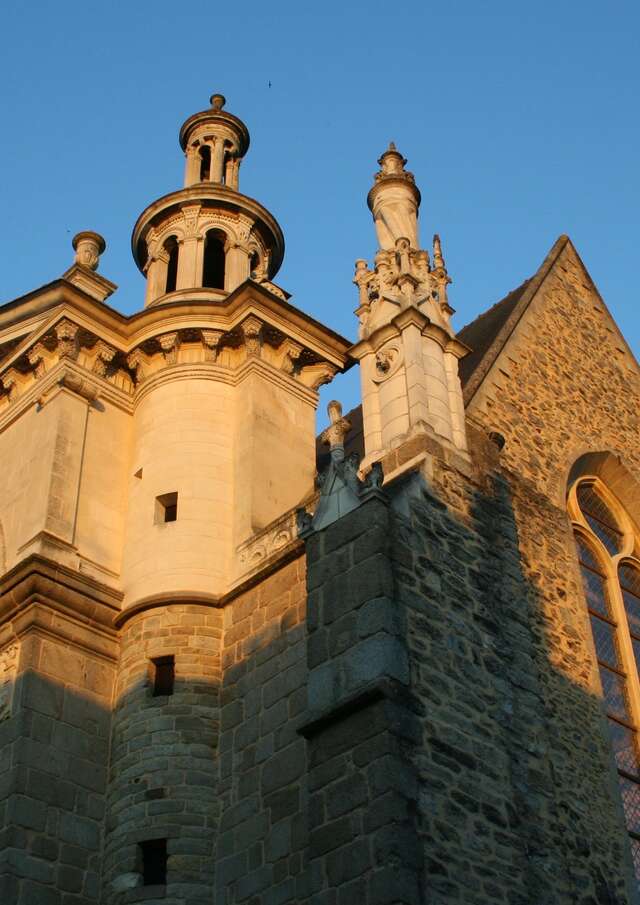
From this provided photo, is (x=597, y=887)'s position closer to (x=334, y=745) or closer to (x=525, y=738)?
(x=525, y=738)

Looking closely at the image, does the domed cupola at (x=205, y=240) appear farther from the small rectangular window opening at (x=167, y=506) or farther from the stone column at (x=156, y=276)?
the small rectangular window opening at (x=167, y=506)

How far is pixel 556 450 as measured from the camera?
16.9 m


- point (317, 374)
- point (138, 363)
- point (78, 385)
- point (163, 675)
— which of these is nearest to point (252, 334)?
point (317, 374)

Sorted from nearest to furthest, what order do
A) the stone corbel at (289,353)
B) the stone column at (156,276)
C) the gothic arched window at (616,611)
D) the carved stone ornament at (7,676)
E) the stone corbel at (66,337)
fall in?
the carved stone ornament at (7,676), the gothic arched window at (616,611), the stone corbel at (66,337), the stone corbel at (289,353), the stone column at (156,276)

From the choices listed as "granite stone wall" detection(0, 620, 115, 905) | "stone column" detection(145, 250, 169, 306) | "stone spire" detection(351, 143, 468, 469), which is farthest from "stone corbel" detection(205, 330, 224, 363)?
"granite stone wall" detection(0, 620, 115, 905)

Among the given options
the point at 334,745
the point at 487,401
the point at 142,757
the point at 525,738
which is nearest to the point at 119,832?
the point at 142,757

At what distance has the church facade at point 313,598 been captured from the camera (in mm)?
11820

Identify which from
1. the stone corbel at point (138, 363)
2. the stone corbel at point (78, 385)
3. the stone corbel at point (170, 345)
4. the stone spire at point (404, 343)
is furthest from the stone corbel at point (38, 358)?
the stone spire at point (404, 343)

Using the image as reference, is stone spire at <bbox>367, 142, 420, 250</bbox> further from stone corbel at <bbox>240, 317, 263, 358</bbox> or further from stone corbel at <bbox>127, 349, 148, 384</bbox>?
stone corbel at <bbox>127, 349, 148, 384</bbox>

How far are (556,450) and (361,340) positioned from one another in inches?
109

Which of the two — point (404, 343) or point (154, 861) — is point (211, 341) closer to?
point (404, 343)

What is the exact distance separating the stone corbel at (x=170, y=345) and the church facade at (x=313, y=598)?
3 cm

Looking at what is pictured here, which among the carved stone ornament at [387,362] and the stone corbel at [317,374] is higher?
the stone corbel at [317,374]

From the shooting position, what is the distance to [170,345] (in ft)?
56.1
